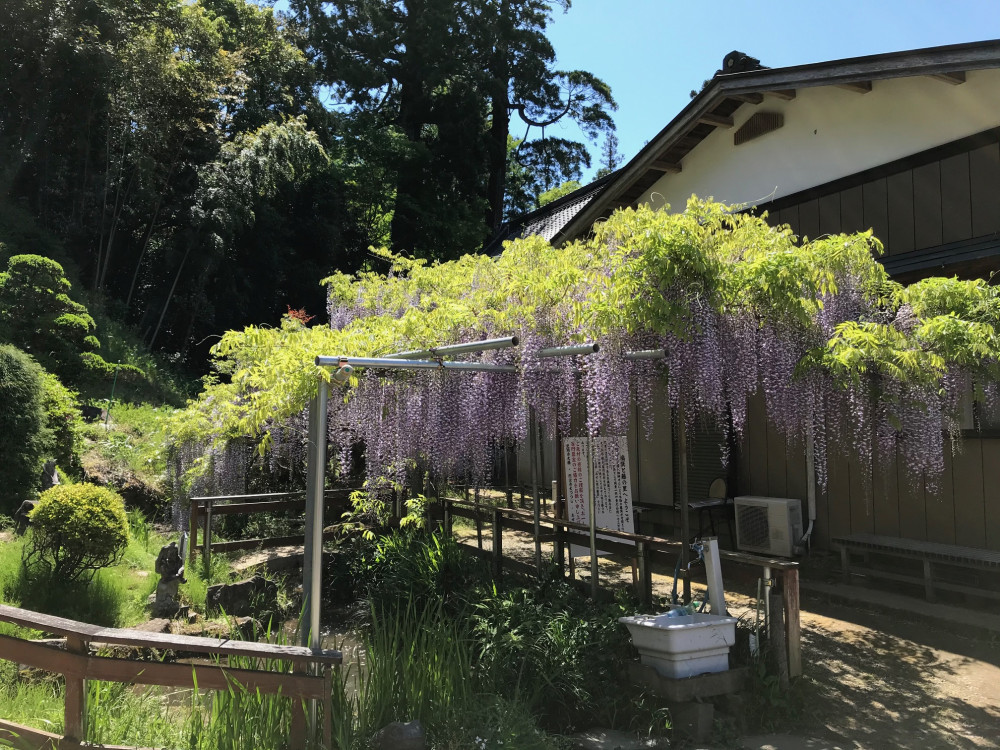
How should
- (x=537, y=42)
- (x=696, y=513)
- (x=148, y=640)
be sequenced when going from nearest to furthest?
(x=148, y=640), (x=696, y=513), (x=537, y=42)

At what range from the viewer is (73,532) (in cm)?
640

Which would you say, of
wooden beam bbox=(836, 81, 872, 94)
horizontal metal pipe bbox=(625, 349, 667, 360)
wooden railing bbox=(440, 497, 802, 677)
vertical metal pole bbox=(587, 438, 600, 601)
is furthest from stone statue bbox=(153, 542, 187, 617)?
wooden beam bbox=(836, 81, 872, 94)

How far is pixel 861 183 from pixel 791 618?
4911 mm

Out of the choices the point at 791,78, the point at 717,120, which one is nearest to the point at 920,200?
the point at 791,78

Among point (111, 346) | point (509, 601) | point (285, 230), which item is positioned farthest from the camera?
point (285, 230)

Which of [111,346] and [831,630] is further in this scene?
[111,346]

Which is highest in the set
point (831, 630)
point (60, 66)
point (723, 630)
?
point (60, 66)

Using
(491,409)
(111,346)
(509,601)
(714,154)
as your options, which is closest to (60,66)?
(111,346)

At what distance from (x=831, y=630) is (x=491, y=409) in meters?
3.11

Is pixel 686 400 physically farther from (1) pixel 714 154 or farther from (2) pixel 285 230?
(2) pixel 285 230

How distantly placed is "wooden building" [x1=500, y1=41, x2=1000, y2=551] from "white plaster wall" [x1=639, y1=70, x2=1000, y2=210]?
1cm

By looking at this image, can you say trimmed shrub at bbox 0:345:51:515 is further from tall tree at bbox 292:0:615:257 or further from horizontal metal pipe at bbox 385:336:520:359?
tall tree at bbox 292:0:615:257

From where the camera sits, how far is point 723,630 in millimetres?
3971

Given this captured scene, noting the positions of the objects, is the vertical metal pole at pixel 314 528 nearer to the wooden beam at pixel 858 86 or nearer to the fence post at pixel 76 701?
the fence post at pixel 76 701
